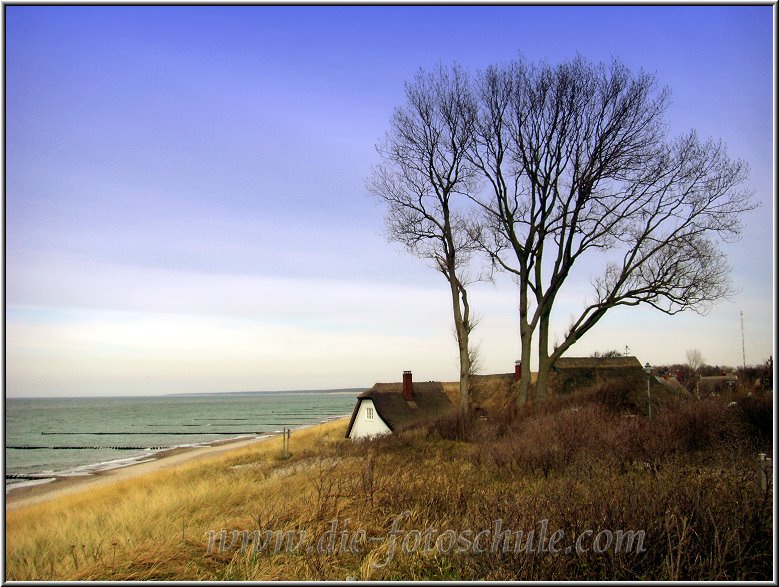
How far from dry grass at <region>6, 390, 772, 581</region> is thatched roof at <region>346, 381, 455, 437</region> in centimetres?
1883

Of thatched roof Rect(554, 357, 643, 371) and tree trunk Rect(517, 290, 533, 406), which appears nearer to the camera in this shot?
tree trunk Rect(517, 290, 533, 406)

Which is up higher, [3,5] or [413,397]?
[3,5]

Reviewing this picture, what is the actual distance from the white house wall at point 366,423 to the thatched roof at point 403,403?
25 cm

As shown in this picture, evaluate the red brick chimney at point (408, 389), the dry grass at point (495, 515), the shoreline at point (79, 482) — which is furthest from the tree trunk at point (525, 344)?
the shoreline at point (79, 482)

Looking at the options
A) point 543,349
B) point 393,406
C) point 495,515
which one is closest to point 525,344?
point 543,349

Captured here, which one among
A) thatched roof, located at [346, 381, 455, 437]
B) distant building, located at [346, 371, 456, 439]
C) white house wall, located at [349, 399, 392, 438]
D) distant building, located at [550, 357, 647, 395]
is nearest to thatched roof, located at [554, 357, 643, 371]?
distant building, located at [550, 357, 647, 395]

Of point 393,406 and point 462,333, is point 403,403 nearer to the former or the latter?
point 393,406

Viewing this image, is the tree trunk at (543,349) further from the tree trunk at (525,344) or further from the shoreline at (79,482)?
the shoreline at (79,482)

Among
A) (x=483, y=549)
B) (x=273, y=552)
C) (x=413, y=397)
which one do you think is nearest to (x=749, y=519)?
(x=483, y=549)

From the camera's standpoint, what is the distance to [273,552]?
6.65 meters

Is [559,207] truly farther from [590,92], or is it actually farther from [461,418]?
[461,418]

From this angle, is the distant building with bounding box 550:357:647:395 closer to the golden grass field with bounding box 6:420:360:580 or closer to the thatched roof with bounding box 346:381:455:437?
the thatched roof with bounding box 346:381:455:437

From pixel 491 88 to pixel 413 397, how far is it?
20.0 metres

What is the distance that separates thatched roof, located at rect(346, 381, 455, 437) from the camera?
3272cm
